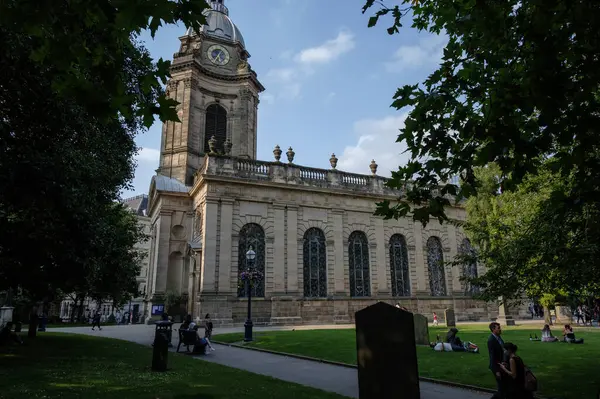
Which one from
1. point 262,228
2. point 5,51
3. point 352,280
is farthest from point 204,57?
point 5,51

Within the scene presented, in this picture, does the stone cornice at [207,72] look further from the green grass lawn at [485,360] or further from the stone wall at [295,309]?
the green grass lawn at [485,360]

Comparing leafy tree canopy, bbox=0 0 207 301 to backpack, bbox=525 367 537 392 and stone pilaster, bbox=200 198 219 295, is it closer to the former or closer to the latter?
backpack, bbox=525 367 537 392

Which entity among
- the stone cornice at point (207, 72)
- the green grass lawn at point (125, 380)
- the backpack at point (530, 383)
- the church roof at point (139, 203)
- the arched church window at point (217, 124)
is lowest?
the green grass lawn at point (125, 380)

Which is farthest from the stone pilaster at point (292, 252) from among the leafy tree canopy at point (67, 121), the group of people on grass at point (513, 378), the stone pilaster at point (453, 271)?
the group of people on grass at point (513, 378)

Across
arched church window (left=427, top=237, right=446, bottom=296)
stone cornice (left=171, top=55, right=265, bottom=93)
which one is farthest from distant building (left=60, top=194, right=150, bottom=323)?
arched church window (left=427, top=237, right=446, bottom=296)

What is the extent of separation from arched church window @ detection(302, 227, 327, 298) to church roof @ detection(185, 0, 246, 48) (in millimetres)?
24803

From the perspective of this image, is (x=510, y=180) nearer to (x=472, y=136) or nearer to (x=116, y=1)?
(x=472, y=136)

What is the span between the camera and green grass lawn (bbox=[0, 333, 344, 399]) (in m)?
8.22

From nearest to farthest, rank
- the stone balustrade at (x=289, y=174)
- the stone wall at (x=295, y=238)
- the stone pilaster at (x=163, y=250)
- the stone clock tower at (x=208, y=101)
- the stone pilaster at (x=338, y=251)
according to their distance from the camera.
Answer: the stone wall at (x=295, y=238)
the stone balustrade at (x=289, y=174)
the stone pilaster at (x=338, y=251)
the stone pilaster at (x=163, y=250)
the stone clock tower at (x=208, y=101)

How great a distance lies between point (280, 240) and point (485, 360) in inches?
731

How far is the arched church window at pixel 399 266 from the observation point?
32875 mm

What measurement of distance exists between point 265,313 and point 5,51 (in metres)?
22.0

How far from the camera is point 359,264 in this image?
3203 centimetres

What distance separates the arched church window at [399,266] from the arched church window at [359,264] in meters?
2.37
